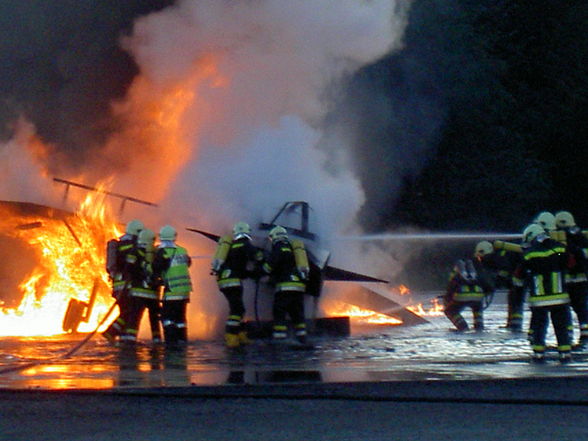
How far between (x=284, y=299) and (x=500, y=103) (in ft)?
64.3

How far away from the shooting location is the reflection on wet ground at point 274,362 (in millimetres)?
10031

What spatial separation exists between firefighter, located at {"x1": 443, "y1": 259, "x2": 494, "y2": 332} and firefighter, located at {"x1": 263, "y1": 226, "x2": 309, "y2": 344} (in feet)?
11.5

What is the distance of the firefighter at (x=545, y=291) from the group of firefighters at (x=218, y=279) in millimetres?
3511

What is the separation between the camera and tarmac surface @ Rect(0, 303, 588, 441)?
7348 millimetres

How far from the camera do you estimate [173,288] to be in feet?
47.0

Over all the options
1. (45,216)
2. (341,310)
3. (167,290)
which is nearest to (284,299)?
(167,290)

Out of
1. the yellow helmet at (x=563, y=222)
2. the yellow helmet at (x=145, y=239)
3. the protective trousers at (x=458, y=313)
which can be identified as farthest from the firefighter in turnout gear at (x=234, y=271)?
the protective trousers at (x=458, y=313)

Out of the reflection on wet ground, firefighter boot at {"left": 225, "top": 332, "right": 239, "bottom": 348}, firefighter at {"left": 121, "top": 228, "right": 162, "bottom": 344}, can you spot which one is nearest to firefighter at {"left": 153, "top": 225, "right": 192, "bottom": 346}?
firefighter at {"left": 121, "top": 228, "right": 162, "bottom": 344}

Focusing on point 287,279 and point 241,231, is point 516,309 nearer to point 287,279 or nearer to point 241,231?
point 287,279

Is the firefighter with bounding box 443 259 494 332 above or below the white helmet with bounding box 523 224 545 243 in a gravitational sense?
below

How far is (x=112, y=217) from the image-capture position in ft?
57.8

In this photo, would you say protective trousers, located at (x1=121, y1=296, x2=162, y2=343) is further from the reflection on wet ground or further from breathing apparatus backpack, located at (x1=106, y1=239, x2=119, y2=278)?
breathing apparatus backpack, located at (x1=106, y1=239, x2=119, y2=278)

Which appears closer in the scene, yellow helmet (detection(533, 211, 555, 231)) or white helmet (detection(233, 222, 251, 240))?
yellow helmet (detection(533, 211, 555, 231))

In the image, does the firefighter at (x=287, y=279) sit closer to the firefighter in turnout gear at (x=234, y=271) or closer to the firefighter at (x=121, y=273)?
the firefighter in turnout gear at (x=234, y=271)
